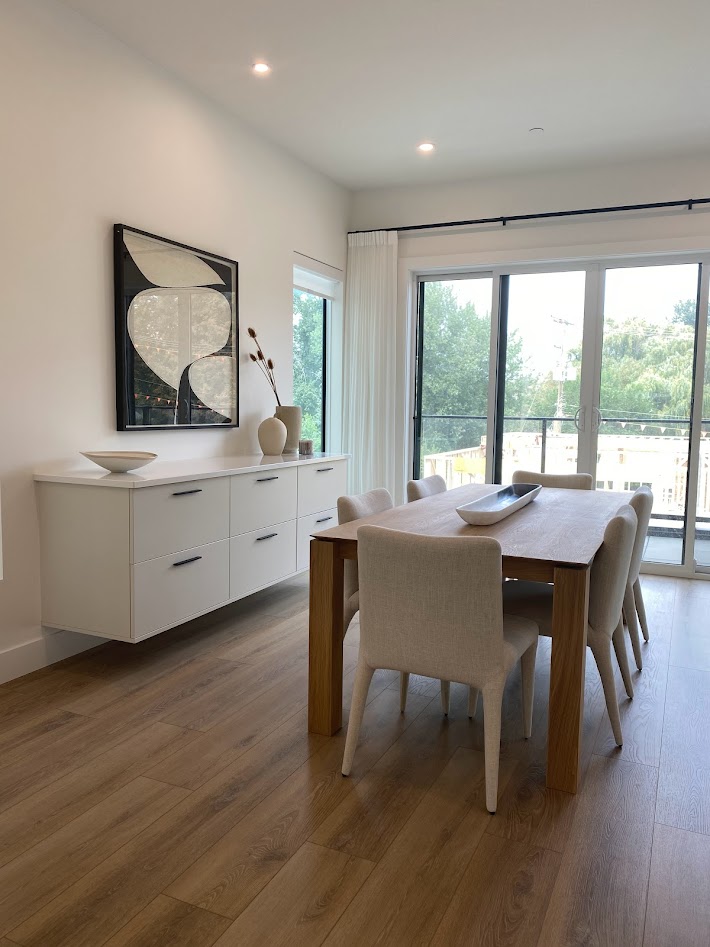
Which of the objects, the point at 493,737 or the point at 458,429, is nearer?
the point at 493,737

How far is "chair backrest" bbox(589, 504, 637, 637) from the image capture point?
7.78ft

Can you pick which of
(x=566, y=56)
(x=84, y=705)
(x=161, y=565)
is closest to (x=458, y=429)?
(x=566, y=56)

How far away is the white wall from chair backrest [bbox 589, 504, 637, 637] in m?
2.30

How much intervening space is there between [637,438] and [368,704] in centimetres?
330

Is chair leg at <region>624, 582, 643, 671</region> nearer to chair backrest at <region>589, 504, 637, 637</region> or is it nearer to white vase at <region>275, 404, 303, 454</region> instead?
chair backrest at <region>589, 504, 637, 637</region>

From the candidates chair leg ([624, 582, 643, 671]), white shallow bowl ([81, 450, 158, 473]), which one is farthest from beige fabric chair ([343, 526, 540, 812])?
white shallow bowl ([81, 450, 158, 473])

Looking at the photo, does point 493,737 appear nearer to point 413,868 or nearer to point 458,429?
point 413,868

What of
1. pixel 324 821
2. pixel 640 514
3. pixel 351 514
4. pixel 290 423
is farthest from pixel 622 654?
pixel 290 423

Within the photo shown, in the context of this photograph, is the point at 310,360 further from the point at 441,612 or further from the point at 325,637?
the point at 441,612

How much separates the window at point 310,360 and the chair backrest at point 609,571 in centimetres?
335

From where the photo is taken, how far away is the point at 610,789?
2223 millimetres

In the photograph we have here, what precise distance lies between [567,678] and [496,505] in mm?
1031

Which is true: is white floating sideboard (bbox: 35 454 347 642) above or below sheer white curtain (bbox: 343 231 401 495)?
below

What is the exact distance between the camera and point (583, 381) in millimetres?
5293
